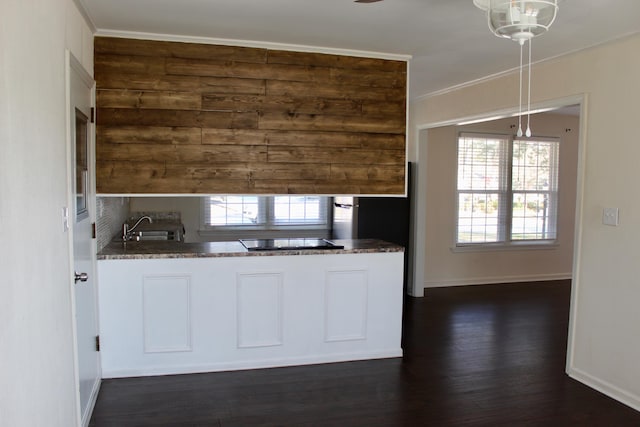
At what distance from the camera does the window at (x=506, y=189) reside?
7.05 meters

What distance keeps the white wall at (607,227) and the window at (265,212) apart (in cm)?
410

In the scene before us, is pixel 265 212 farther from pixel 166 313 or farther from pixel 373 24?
pixel 373 24

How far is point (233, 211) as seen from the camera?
7.29 meters

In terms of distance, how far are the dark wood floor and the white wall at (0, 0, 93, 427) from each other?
33.6 inches

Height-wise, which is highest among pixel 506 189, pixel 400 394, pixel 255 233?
pixel 506 189

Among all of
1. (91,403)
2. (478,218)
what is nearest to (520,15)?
(91,403)

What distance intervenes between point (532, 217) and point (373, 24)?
5.15 meters

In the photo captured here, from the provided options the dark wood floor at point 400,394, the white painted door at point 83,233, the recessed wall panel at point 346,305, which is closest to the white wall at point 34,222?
the white painted door at point 83,233

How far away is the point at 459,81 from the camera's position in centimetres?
502

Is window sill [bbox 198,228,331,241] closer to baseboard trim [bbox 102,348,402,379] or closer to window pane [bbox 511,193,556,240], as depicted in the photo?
window pane [bbox 511,193,556,240]

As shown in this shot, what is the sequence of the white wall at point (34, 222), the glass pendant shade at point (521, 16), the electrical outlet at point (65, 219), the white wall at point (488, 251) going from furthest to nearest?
the white wall at point (488, 251) < the electrical outlet at point (65, 219) < the glass pendant shade at point (521, 16) < the white wall at point (34, 222)

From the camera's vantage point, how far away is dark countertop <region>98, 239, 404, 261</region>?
144 inches

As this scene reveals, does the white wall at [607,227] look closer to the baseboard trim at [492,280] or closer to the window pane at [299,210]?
the baseboard trim at [492,280]

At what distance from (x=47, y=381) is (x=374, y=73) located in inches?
123
